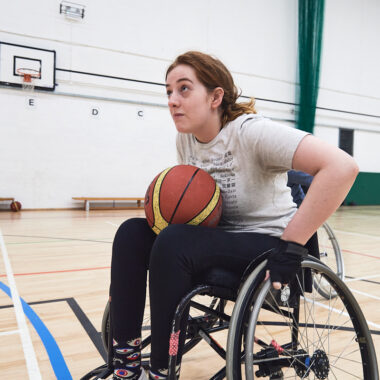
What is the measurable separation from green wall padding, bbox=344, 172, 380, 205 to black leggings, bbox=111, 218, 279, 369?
29.2ft

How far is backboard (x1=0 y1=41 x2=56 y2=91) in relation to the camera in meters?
5.64

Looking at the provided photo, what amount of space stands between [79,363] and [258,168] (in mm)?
944

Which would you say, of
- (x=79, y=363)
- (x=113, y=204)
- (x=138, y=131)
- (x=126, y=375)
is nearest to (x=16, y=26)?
(x=138, y=131)

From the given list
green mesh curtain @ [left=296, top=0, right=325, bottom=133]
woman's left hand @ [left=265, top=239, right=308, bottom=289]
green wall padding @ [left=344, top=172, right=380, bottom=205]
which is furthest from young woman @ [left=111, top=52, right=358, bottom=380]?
green wall padding @ [left=344, top=172, right=380, bottom=205]

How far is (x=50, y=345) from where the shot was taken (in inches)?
58.4

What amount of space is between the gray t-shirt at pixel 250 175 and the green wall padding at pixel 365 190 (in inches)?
345

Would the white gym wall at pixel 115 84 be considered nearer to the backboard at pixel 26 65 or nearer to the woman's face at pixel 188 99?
the backboard at pixel 26 65

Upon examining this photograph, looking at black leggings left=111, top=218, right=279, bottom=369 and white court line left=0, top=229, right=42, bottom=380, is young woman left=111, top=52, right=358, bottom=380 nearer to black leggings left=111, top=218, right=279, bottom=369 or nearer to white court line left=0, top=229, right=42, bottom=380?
black leggings left=111, top=218, right=279, bottom=369

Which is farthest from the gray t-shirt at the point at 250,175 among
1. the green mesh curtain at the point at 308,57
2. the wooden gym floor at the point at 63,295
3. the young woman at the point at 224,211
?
the green mesh curtain at the point at 308,57

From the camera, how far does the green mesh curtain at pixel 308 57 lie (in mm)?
7855

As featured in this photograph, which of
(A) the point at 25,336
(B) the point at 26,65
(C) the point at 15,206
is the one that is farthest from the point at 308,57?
(A) the point at 25,336

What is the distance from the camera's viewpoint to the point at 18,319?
172 cm

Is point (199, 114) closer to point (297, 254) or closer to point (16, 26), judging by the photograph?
point (297, 254)

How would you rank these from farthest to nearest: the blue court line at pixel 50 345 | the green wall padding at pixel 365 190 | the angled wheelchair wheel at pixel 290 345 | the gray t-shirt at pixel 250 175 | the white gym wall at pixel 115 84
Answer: the green wall padding at pixel 365 190 < the white gym wall at pixel 115 84 < the blue court line at pixel 50 345 < the gray t-shirt at pixel 250 175 < the angled wheelchair wheel at pixel 290 345
